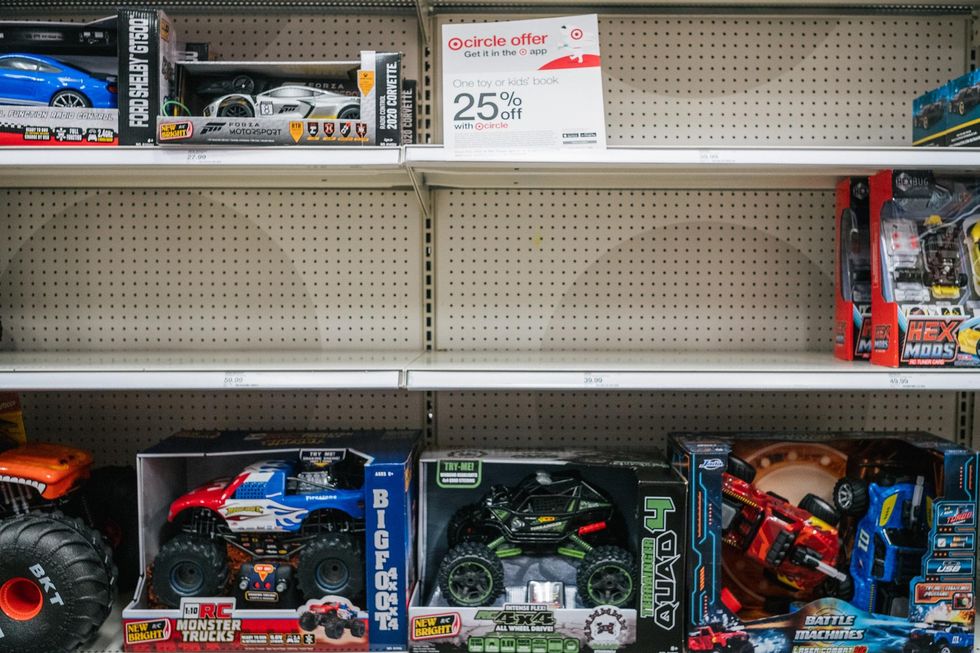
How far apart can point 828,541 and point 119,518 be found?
186 cm

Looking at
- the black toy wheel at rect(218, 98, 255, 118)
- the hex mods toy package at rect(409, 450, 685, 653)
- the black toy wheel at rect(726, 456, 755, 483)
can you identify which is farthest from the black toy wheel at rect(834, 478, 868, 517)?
the black toy wheel at rect(218, 98, 255, 118)

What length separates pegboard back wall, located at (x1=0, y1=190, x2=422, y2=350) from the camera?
83.0 inches

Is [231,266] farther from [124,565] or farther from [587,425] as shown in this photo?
[587,425]

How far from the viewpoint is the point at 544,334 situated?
212 centimetres

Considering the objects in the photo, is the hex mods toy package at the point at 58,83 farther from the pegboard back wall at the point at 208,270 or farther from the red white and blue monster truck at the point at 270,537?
the red white and blue monster truck at the point at 270,537

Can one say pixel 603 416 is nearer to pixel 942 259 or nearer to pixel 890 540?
pixel 890 540

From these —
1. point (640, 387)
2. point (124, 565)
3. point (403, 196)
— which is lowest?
point (124, 565)

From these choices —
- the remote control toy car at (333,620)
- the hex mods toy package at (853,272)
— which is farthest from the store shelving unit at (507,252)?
the remote control toy car at (333,620)

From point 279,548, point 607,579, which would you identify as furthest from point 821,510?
point 279,548

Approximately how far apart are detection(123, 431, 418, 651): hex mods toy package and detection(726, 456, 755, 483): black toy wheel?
804 millimetres

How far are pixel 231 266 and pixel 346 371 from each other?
0.73 m

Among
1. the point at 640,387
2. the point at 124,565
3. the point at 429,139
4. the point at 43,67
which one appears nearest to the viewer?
the point at 640,387

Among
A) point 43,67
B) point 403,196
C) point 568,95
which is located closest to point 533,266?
point 403,196

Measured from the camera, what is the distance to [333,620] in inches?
64.2
